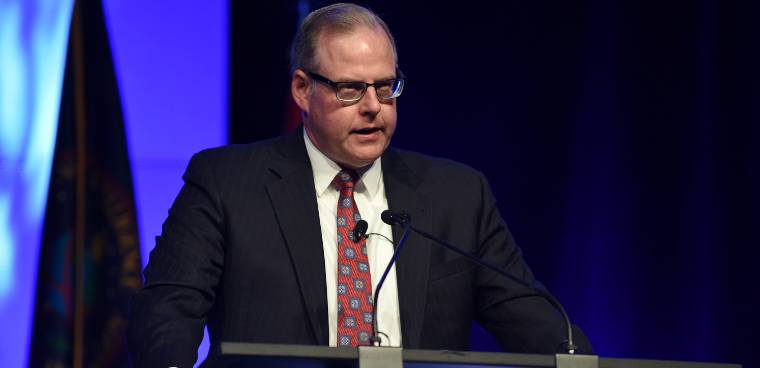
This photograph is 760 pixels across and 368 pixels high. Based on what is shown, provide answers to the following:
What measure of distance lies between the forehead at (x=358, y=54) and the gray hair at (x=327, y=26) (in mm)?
20

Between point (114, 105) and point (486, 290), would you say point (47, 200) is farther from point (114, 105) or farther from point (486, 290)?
point (486, 290)

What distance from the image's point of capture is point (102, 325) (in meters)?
3.78

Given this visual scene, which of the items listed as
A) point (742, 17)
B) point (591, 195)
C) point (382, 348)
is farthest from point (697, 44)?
point (382, 348)

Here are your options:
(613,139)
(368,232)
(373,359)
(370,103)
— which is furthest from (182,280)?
(613,139)

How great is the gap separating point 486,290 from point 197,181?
80 cm

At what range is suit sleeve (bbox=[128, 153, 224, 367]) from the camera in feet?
7.92

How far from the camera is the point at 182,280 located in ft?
8.45

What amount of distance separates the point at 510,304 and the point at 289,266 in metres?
0.57

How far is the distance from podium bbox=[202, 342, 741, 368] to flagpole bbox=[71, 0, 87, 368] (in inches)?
76.5

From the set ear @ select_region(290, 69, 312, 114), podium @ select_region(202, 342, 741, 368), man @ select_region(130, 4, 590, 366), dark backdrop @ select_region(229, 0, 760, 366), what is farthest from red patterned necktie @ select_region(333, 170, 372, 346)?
dark backdrop @ select_region(229, 0, 760, 366)

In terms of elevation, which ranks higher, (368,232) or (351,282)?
(368,232)

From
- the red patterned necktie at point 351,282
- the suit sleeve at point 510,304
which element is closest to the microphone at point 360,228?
the red patterned necktie at point 351,282

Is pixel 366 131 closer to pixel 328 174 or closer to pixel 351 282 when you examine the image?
pixel 328 174

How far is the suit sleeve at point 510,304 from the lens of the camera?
2.65m
